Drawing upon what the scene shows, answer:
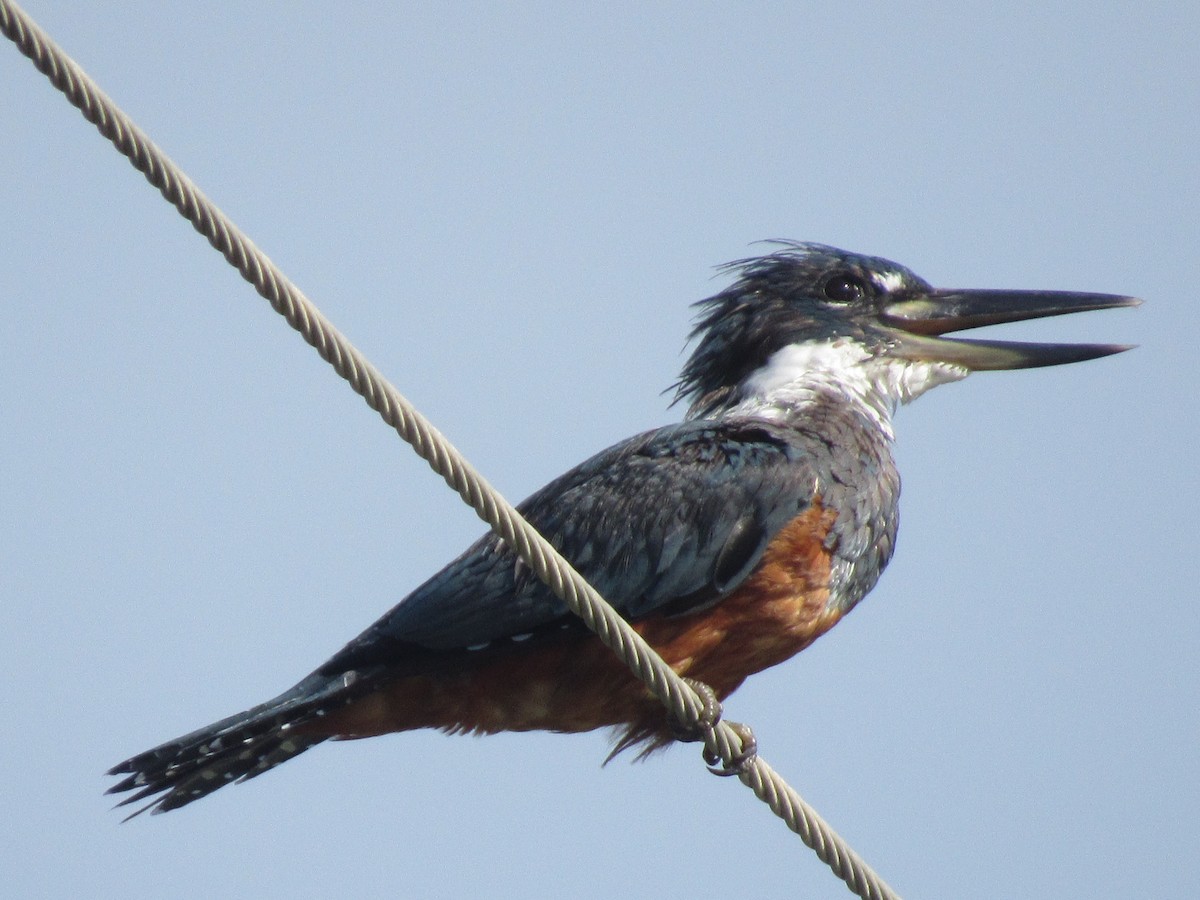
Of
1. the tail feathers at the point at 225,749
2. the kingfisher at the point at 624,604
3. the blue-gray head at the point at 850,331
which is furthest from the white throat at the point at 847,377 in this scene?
the tail feathers at the point at 225,749

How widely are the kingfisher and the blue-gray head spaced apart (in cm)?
51

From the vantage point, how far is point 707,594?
4703 mm

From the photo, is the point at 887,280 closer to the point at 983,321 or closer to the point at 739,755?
the point at 983,321

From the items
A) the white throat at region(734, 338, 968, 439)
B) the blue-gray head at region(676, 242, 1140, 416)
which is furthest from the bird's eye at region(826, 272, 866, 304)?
the white throat at region(734, 338, 968, 439)

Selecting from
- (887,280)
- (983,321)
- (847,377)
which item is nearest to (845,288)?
(887,280)

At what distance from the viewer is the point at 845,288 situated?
19.7 ft

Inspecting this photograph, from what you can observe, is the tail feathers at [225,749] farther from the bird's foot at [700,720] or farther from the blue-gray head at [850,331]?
the blue-gray head at [850,331]

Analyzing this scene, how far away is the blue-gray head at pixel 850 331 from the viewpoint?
5863mm

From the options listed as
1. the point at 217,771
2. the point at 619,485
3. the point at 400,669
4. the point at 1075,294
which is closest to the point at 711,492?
Answer: the point at 619,485

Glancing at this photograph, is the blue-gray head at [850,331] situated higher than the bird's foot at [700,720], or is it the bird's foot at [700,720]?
the blue-gray head at [850,331]

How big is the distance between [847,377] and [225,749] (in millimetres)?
2404

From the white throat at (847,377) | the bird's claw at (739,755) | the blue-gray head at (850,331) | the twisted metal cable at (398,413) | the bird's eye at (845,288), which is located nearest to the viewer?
the twisted metal cable at (398,413)

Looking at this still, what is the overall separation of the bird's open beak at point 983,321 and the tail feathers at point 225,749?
2.35 metres

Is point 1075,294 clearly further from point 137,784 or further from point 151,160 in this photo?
point 151,160
